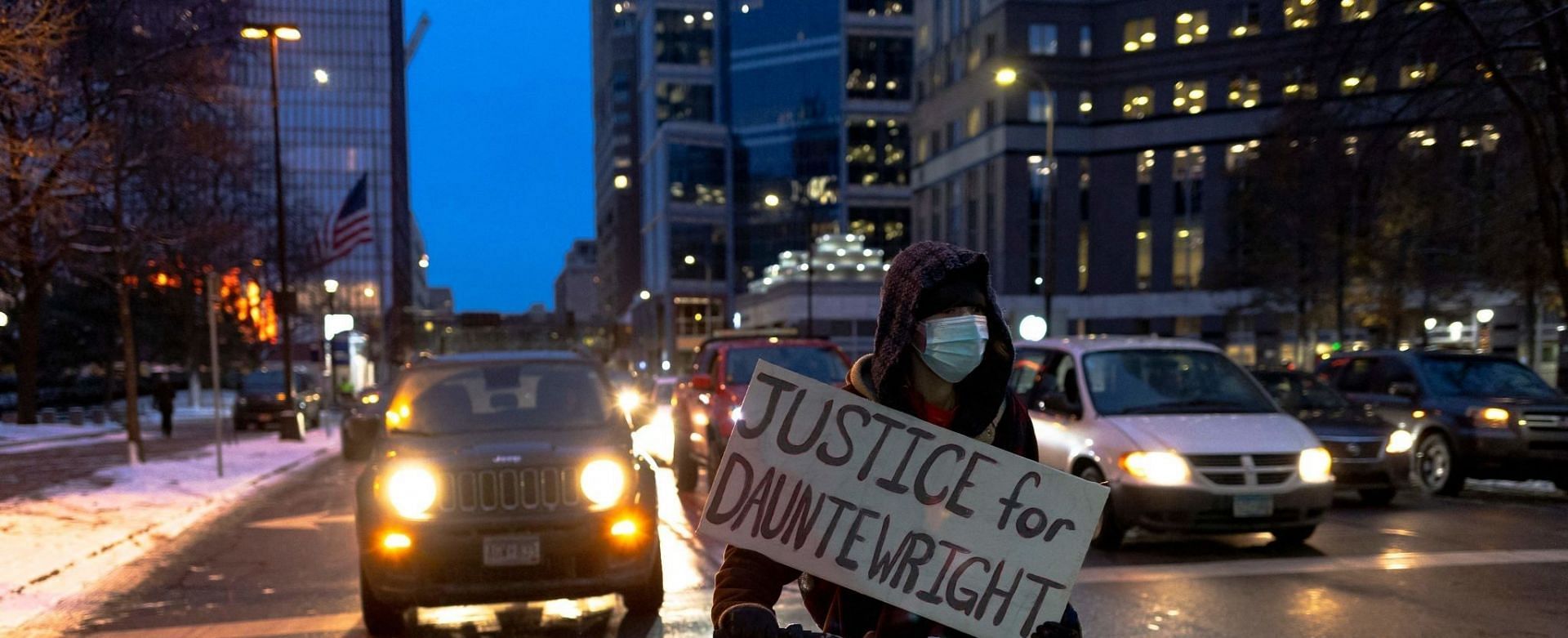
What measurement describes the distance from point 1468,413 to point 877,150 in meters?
73.6

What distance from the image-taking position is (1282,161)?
28.7 meters

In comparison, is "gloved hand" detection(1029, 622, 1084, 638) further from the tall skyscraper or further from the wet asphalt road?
the tall skyscraper

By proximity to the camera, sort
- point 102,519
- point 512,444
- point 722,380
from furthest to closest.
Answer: point 722,380
point 102,519
point 512,444

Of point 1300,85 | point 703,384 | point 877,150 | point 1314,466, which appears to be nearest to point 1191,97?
point 877,150

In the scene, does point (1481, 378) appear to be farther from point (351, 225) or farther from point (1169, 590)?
point (351, 225)

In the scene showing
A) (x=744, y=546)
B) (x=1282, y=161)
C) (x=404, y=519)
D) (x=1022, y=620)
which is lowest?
(x=404, y=519)

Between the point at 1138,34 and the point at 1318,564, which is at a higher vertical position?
the point at 1138,34

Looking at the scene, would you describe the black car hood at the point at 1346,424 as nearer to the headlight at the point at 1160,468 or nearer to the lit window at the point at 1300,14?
the headlight at the point at 1160,468

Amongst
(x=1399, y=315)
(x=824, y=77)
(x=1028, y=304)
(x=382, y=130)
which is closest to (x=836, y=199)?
(x=824, y=77)

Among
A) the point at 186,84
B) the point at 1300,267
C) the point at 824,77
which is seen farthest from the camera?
the point at 824,77

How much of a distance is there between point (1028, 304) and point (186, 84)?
44.8 m

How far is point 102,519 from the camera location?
1229 cm

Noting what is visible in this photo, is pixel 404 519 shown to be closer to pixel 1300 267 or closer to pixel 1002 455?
pixel 1002 455

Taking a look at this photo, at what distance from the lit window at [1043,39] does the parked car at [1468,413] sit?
46.2m
